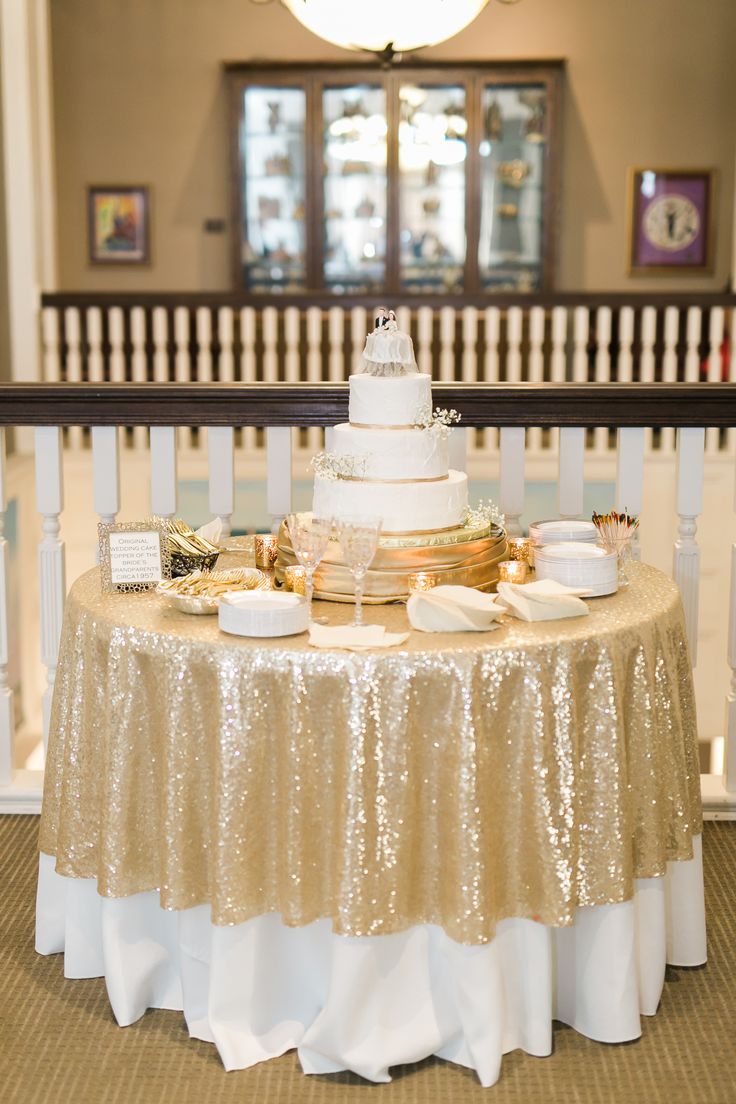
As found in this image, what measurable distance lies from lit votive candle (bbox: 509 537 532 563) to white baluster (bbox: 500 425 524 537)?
0.38 m

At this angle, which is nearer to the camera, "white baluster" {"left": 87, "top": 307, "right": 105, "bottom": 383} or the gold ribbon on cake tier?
the gold ribbon on cake tier

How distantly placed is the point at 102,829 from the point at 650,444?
5.92m

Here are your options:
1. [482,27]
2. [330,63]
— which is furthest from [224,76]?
[482,27]

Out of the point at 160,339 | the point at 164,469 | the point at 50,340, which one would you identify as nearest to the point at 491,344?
the point at 160,339

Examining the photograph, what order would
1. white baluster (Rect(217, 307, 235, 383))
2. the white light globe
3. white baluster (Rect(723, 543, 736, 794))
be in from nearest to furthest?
1. white baluster (Rect(723, 543, 736, 794))
2. the white light globe
3. white baluster (Rect(217, 307, 235, 383))

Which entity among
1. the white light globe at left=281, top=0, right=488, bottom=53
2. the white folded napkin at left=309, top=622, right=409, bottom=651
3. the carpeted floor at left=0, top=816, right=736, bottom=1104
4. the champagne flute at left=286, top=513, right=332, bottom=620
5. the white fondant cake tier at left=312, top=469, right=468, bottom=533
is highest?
the white light globe at left=281, top=0, right=488, bottom=53

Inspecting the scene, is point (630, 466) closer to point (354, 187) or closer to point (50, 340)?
point (50, 340)

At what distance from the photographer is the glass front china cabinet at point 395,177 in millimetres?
8359

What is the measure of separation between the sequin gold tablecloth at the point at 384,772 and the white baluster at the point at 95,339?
5659 mm

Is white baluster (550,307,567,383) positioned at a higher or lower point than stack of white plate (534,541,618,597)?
higher

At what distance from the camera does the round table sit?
178 centimetres

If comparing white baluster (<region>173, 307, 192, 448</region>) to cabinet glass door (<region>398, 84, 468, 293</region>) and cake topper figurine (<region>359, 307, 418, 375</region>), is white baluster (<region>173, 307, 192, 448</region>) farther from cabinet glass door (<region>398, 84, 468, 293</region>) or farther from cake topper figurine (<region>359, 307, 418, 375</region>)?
cake topper figurine (<region>359, 307, 418, 375</region>)

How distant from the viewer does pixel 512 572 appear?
217 centimetres

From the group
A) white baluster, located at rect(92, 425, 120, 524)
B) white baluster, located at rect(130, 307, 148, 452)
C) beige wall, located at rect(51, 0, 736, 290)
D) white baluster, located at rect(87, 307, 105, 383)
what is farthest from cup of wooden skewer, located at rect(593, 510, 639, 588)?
beige wall, located at rect(51, 0, 736, 290)
